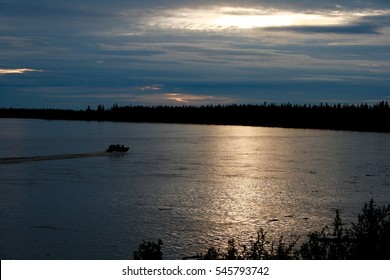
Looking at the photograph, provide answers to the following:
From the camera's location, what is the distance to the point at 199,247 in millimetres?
10281

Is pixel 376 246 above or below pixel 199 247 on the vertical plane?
above

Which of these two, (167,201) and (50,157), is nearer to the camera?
(167,201)

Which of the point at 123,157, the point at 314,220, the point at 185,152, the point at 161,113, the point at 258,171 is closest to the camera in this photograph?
the point at 314,220

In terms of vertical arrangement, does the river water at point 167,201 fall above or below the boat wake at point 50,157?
above

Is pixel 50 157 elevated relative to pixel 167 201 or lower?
lower

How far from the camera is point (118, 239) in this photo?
10.8m

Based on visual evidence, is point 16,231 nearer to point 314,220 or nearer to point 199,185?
point 314,220

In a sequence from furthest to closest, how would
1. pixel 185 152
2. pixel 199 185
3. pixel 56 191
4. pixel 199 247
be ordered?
pixel 185 152 < pixel 199 185 < pixel 56 191 < pixel 199 247

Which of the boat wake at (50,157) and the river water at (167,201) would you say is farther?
the boat wake at (50,157)

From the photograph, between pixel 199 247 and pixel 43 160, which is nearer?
pixel 199 247

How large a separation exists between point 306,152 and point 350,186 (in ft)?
47.1

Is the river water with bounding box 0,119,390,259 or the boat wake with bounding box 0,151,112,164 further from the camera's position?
the boat wake with bounding box 0,151,112,164

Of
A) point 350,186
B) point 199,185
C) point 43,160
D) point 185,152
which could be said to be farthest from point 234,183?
point 185,152

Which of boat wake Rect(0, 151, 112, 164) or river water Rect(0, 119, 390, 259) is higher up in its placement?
river water Rect(0, 119, 390, 259)
